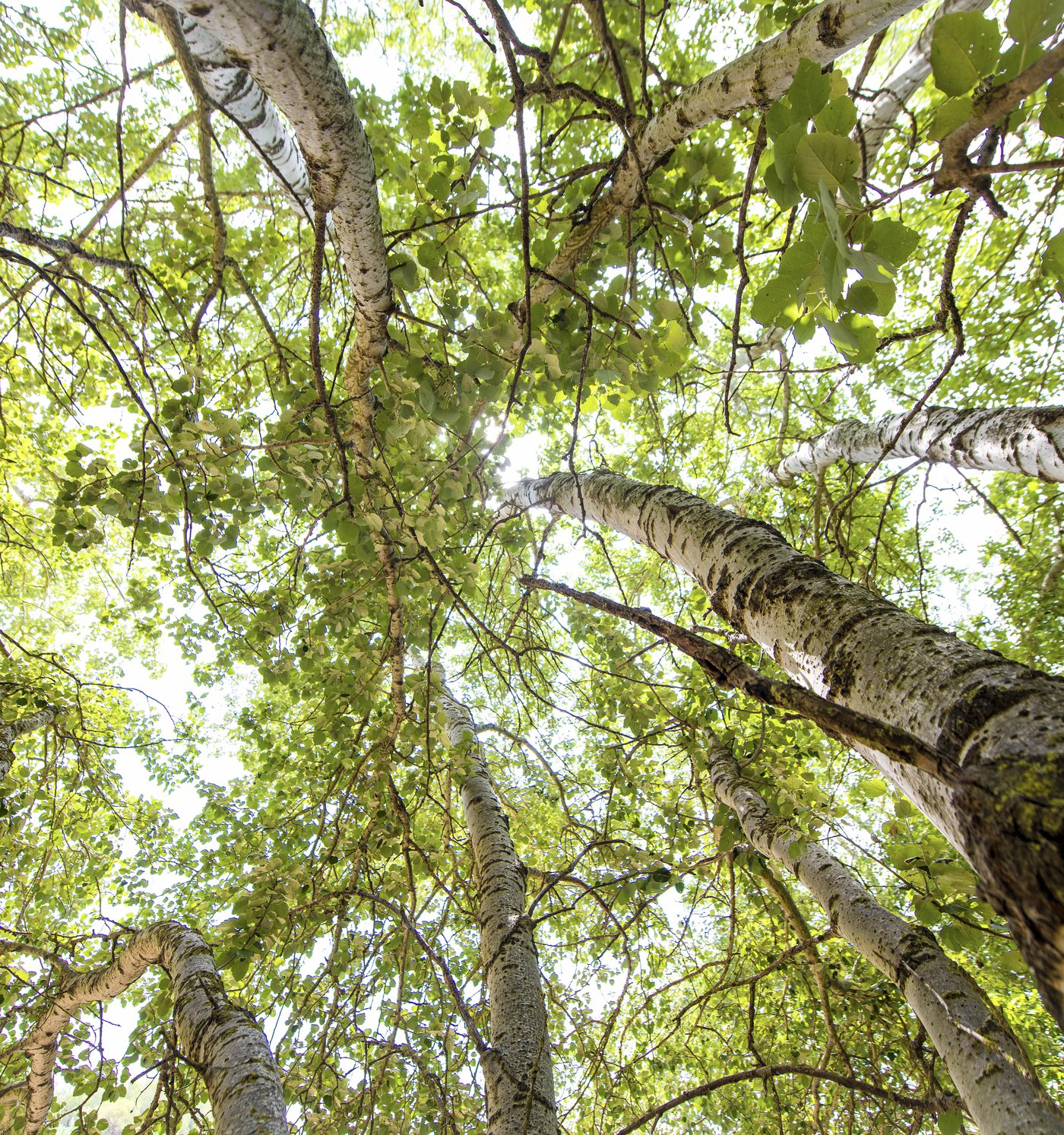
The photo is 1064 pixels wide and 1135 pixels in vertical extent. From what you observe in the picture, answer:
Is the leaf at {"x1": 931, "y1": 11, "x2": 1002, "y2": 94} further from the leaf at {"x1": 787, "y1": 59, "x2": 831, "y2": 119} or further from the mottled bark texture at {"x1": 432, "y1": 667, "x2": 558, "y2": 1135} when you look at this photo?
the mottled bark texture at {"x1": 432, "y1": 667, "x2": 558, "y2": 1135}

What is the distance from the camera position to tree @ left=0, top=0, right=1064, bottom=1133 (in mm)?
924

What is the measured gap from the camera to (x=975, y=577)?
743 cm

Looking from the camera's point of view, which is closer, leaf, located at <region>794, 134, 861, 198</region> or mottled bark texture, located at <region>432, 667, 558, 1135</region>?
leaf, located at <region>794, 134, 861, 198</region>

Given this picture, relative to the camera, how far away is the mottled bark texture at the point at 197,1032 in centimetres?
165

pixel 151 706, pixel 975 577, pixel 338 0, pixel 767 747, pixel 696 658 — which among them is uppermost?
pixel 338 0

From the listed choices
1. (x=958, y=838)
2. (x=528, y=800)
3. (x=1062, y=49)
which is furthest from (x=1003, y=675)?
(x=528, y=800)

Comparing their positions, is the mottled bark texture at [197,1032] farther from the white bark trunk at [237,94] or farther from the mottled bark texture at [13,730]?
the white bark trunk at [237,94]

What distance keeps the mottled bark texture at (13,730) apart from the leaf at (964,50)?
4.39 m

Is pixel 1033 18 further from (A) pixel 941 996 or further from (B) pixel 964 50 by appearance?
(A) pixel 941 996

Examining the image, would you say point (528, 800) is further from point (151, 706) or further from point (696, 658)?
point (696, 658)

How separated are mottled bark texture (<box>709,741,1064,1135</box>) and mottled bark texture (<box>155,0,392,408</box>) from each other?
2.64m

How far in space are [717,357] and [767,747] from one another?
4473 mm

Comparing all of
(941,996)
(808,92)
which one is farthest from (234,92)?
(941,996)

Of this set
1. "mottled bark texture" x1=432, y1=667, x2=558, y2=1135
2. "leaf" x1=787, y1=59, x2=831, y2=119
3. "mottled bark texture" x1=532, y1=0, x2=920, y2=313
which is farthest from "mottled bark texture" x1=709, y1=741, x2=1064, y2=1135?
"mottled bark texture" x1=532, y1=0, x2=920, y2=313
